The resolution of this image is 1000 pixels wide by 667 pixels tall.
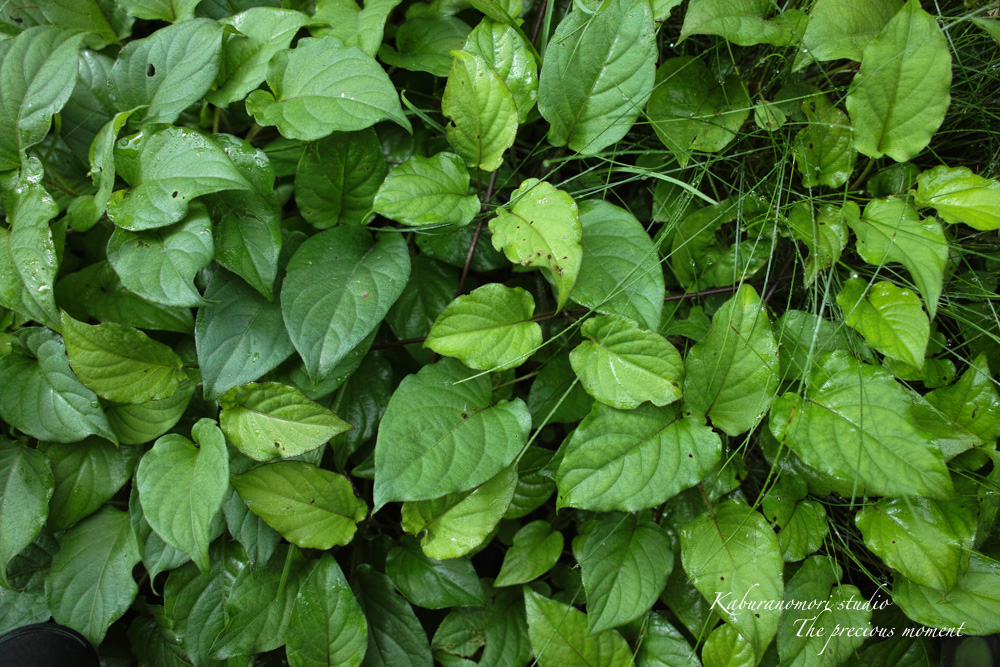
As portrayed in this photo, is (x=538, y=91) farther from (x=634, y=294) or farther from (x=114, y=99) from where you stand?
(x=114, y=99)

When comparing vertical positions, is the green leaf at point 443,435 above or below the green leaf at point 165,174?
below

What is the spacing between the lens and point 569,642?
2.90 feet

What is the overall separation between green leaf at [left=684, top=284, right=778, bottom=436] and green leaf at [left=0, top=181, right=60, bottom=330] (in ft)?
2.96

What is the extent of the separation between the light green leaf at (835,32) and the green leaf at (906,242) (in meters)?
0.22

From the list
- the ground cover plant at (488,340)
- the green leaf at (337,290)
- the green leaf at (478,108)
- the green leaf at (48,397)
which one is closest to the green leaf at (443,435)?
the ground cover plant at (488,340)

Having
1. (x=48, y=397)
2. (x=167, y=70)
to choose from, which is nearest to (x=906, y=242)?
(x=167, y=70)

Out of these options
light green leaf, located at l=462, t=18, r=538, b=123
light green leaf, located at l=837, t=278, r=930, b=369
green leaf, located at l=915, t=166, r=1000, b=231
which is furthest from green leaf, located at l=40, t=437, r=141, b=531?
green leaf, located at l=915, t=166, r=1000, b=231

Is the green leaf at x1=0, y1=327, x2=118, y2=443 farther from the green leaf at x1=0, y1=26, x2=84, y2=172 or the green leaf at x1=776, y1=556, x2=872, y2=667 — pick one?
the green leaf at x1=776, y1=556, x2=872, y2=667

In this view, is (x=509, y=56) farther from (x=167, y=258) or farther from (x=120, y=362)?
(x=120, y=362)

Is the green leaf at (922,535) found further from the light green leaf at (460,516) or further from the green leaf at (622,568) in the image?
the light green leaf at (460,516)

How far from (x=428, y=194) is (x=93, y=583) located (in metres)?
0.81

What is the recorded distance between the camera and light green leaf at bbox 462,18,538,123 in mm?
873

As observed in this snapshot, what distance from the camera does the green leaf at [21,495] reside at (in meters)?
0.84

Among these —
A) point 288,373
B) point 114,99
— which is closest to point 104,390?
point 288,373
